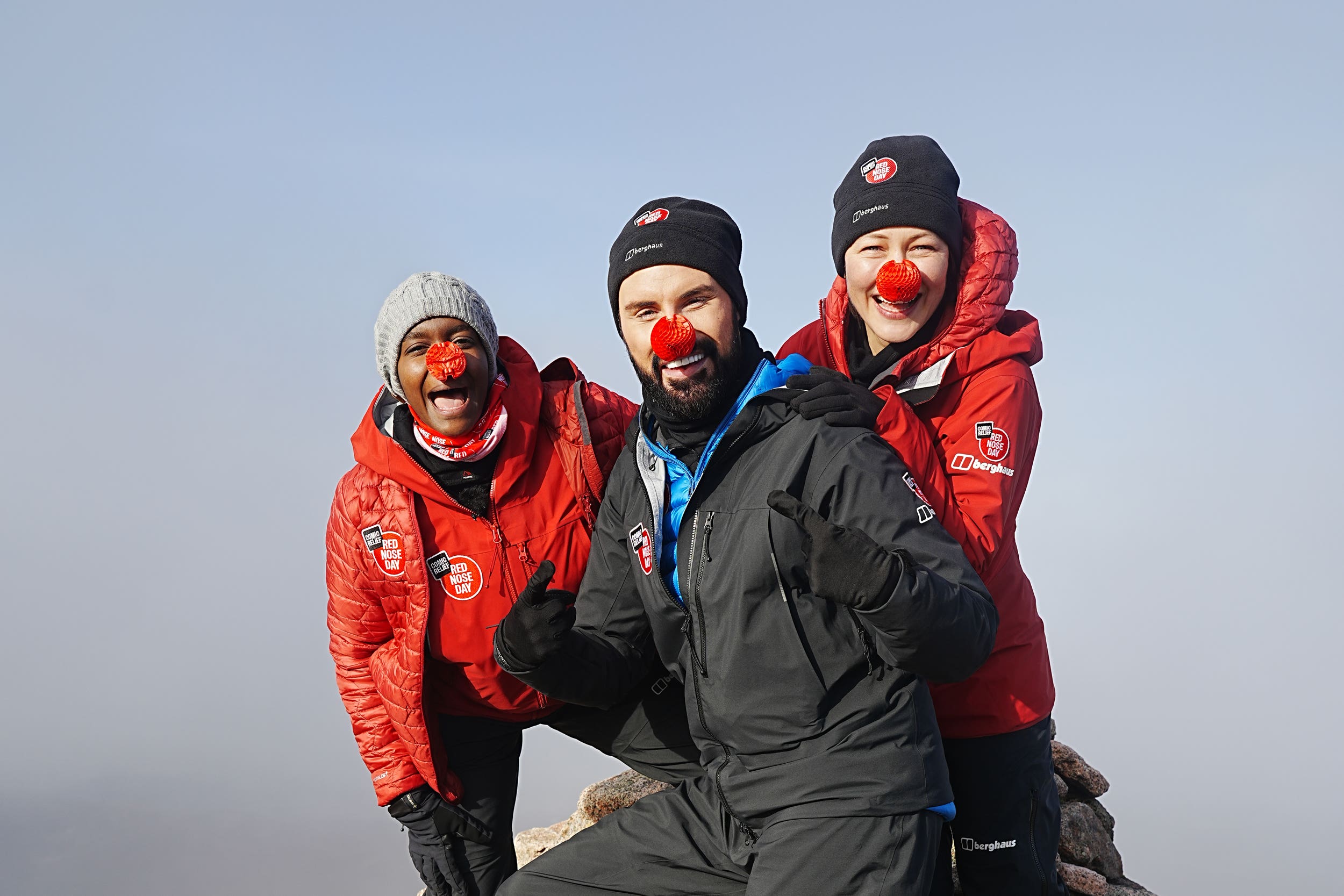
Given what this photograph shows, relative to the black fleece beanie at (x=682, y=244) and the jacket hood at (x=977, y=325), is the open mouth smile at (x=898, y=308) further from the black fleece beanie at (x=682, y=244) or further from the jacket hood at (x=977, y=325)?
the black fleece beanie at (x=682, y=244)

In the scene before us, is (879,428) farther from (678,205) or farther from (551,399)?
(551,399)

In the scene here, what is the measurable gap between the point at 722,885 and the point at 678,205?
235 centimetres

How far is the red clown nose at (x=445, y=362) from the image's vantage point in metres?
4.41

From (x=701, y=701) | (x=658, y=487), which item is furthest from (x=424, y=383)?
(x=701, y=701)

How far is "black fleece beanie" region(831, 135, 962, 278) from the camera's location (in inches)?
168

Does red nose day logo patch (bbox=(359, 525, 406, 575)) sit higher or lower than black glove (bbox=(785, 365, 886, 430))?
lower

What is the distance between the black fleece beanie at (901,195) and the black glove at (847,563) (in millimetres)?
1597

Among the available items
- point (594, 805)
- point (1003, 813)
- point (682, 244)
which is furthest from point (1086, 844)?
point (682, 244)

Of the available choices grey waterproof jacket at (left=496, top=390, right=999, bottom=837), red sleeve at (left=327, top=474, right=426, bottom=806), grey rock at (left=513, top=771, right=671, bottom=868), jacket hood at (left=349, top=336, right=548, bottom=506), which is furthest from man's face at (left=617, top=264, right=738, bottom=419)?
grey rock at (left=513, top=771, right=671, bottom=868)

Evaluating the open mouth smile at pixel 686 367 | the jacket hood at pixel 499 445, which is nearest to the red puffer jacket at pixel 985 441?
the open mouth smile at pixel 686 367

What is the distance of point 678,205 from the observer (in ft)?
13.4

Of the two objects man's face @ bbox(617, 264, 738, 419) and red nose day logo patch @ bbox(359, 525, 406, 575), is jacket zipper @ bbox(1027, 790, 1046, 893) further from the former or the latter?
red nose day logo patch @ bbox(359, 525, 406, 575)

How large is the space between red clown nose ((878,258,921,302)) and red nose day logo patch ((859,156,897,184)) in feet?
1.39

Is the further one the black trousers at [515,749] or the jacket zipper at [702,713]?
the black trousers at [515,749]
